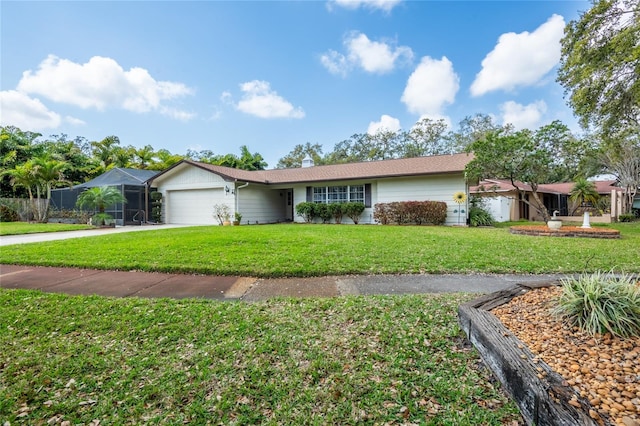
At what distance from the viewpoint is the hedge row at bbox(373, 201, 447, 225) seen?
1421 centimetres

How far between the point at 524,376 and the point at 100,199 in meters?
18.2

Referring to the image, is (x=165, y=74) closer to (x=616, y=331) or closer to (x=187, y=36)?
(x=187, y=36)

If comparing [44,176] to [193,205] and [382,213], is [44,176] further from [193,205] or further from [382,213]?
[382,213]

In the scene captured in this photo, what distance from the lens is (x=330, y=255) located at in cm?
638

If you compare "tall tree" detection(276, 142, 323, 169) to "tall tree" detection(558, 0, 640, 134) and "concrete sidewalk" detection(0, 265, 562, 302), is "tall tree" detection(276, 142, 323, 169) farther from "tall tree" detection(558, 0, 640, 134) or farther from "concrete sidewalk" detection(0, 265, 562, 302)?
"concrete sidewalk" detection(0, 265, 562, 302)

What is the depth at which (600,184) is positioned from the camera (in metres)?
29.1

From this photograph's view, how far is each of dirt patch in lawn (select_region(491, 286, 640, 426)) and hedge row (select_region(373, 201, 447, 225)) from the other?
11.9m

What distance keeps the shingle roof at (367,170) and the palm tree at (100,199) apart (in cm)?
369

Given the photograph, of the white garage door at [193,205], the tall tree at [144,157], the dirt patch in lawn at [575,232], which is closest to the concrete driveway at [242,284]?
the dirt patch in lawn at [575,232]

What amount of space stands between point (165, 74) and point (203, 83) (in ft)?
5.90

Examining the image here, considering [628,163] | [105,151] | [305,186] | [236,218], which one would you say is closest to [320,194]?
[305,186]

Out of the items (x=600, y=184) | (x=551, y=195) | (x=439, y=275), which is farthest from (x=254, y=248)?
(x=600, y=184)

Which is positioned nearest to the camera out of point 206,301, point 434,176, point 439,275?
point 206,301

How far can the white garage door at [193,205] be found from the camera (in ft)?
55.0
